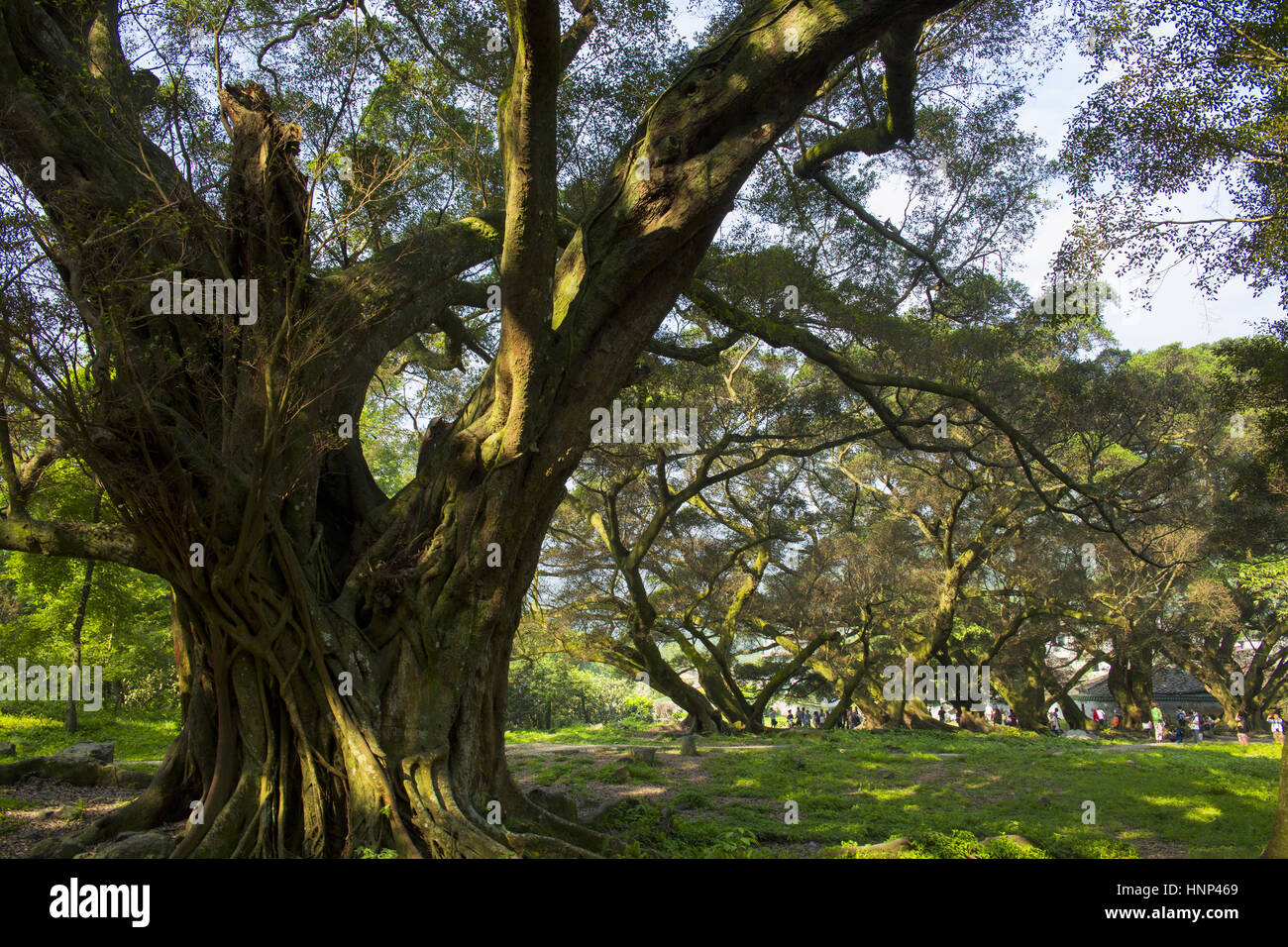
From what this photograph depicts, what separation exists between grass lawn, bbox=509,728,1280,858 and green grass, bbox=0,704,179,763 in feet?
17.5

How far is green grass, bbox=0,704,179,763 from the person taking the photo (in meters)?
10.8

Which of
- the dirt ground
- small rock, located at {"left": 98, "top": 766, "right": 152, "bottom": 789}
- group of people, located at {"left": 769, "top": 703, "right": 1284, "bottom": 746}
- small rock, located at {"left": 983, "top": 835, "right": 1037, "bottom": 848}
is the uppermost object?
the dirt ground

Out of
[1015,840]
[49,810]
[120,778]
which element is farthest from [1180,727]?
[49,810]

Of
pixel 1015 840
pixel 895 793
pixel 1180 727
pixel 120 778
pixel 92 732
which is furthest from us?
pixel 1180 727

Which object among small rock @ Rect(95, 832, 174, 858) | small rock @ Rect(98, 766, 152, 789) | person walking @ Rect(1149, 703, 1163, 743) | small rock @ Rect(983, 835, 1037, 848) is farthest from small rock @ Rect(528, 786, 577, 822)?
person walking @ Rect(1149, 703, 1163, 743)

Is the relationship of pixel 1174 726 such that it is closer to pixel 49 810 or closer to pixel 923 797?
pixel 923 797

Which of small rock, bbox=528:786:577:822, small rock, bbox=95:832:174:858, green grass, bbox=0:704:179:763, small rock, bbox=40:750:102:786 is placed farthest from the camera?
green grass, bbox=0:704:179:763

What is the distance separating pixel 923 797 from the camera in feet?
26.4

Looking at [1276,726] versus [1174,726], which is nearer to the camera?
[1276,726]

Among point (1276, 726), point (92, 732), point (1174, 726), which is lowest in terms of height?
point (1174, 726)

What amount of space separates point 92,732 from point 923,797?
1275 cm

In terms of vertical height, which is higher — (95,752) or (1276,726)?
(95,752)

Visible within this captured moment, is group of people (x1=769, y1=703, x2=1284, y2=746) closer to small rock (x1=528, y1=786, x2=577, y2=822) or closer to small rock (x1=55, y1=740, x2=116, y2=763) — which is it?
small rock (x1=528, y1=786, x2=577, y2=822)
